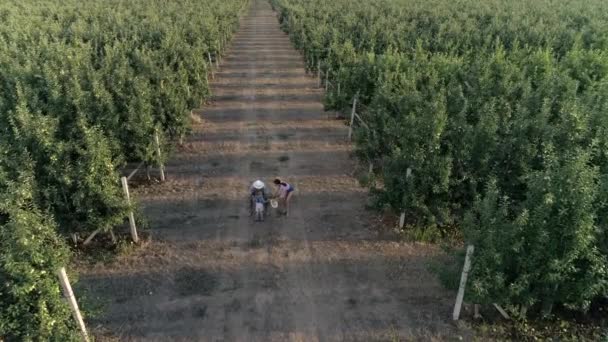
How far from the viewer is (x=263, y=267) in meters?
12.3

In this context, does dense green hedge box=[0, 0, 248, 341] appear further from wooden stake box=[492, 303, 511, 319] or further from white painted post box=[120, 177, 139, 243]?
wooden stake box=[492, 303, 511, 319]

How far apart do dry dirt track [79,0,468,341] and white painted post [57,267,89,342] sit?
1068 mm

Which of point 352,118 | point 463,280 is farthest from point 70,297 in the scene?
point 352,118

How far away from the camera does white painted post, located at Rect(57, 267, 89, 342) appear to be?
8.34 metres

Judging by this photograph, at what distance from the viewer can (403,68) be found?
18.8m

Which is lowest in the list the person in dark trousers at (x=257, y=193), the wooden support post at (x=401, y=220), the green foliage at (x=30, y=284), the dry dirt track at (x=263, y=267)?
the dry dirt track at (x=263, y=267)

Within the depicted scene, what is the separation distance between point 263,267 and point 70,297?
510 cm

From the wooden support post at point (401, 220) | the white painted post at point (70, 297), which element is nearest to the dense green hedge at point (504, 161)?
the wooden support post at point (401, 220)

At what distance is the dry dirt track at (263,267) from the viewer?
10.3 metres

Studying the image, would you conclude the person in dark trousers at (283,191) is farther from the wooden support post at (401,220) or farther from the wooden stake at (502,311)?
the wooden stake at (502,311)

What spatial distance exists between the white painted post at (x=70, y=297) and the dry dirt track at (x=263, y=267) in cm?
107

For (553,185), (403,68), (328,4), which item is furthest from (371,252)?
(328,4)

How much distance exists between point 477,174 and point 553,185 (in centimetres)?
330

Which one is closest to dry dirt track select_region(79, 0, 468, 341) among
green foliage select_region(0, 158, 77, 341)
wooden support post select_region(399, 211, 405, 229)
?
wooden support post select_region(399, 211, 405, 229)
